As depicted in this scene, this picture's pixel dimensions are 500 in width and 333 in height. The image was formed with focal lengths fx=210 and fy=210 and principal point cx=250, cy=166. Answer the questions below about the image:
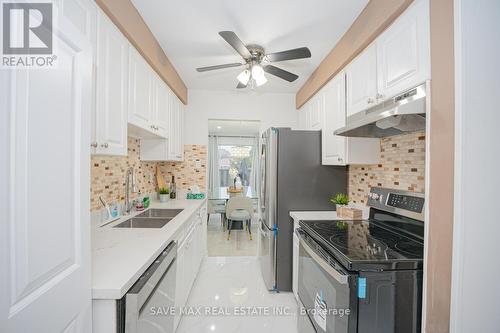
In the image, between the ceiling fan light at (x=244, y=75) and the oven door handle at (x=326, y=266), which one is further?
the ceiling fan light at (x=244, y=75)

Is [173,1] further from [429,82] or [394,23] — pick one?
[429,82]

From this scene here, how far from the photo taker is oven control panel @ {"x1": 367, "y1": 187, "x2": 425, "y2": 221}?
1.35 m

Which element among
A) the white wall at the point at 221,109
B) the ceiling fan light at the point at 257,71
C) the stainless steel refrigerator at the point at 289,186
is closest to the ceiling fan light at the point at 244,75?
the ceiling fan light at the point at 257,71

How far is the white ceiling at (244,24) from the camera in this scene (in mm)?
1482

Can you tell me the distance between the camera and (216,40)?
74.7 inches

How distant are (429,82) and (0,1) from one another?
1.50 m

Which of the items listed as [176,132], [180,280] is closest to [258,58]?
[176,132]

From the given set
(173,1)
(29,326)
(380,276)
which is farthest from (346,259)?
(173,1)

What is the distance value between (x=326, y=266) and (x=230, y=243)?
2700 mm

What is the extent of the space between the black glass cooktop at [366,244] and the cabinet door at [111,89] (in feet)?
4.69

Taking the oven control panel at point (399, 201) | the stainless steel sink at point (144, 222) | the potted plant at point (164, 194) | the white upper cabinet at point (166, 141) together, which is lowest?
the stainless steel sink at point (144, 222)

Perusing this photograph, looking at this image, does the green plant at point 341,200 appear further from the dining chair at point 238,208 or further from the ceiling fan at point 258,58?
the dining chair at point 238,208

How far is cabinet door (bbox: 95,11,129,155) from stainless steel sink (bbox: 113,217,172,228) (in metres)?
0.74

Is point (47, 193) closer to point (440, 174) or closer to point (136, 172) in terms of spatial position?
point (440, 174)
